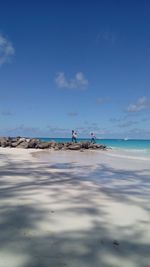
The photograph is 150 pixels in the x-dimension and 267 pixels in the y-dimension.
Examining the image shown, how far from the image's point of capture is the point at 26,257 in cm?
317

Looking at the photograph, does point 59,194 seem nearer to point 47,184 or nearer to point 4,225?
point 47,184

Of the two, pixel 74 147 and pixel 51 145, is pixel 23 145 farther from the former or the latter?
pixel 74 147

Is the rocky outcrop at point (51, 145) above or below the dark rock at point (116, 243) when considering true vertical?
above

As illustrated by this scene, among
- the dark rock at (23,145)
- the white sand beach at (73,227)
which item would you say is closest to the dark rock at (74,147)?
the dark rock at (23,145)

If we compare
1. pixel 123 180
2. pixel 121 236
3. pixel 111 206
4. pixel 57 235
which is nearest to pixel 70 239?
pixel 57 235

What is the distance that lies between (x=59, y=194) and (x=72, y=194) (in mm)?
265

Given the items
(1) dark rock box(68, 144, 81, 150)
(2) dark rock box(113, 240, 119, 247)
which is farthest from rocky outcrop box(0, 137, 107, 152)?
(2) dark rock box(113, 240, 119, 247)

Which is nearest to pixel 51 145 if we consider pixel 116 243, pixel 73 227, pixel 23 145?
pixel 23 145

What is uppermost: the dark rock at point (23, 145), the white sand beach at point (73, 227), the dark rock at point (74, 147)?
the dark rock at point (23, 145)

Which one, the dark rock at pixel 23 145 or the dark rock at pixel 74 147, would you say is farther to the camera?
the dark rock at pixel 23 145

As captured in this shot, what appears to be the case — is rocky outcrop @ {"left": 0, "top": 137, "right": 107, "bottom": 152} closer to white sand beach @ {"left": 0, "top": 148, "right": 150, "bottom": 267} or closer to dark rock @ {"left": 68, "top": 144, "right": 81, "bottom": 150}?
dark rock @ {"left": 68, "top": 144, "right": 81, "bottom": 150}

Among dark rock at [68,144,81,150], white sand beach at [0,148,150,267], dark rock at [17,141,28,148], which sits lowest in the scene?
white sand beach at [0,148,150,267]

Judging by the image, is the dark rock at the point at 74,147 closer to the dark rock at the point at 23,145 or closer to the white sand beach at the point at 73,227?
the dark rock at the point at 23,145

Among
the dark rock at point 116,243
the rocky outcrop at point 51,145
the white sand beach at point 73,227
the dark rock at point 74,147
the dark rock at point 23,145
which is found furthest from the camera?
the dark rock at point 23,145
